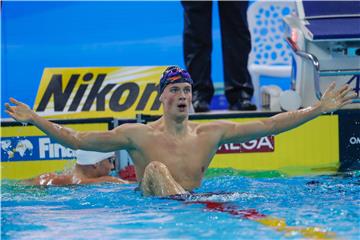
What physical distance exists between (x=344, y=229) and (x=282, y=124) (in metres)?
1.20

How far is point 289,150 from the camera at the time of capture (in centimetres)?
613

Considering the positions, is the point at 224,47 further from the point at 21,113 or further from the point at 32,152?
A: the point at 21,113

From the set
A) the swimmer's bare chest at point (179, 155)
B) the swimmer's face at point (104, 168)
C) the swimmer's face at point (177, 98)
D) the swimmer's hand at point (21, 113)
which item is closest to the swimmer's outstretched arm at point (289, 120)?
the swimmer's bare chest at point (179, 155)

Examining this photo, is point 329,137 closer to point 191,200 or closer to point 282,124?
point 282,124

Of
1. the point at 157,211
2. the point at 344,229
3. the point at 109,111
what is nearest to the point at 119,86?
the point at 109,111

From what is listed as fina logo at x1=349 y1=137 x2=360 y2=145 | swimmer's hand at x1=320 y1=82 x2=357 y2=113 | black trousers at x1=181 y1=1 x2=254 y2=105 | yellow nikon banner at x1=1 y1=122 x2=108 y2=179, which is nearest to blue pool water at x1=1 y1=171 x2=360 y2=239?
swimmer's hand at x1=320 y1=82 x2=357 y2=113

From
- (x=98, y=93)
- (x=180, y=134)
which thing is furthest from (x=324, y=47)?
(x=180, y=134)

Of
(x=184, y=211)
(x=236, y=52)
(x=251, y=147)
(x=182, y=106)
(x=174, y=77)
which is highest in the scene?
(x=236, y=52)

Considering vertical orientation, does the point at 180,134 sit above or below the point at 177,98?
below

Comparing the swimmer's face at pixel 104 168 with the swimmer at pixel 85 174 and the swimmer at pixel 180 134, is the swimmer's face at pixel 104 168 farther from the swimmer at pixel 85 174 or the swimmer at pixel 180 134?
the swimmer at pixel 180 134

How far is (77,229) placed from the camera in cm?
386

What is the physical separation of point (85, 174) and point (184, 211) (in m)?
1.56

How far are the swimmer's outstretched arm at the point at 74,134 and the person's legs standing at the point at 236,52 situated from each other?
1.72 meters

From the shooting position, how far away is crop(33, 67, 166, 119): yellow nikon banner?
20.7ft
